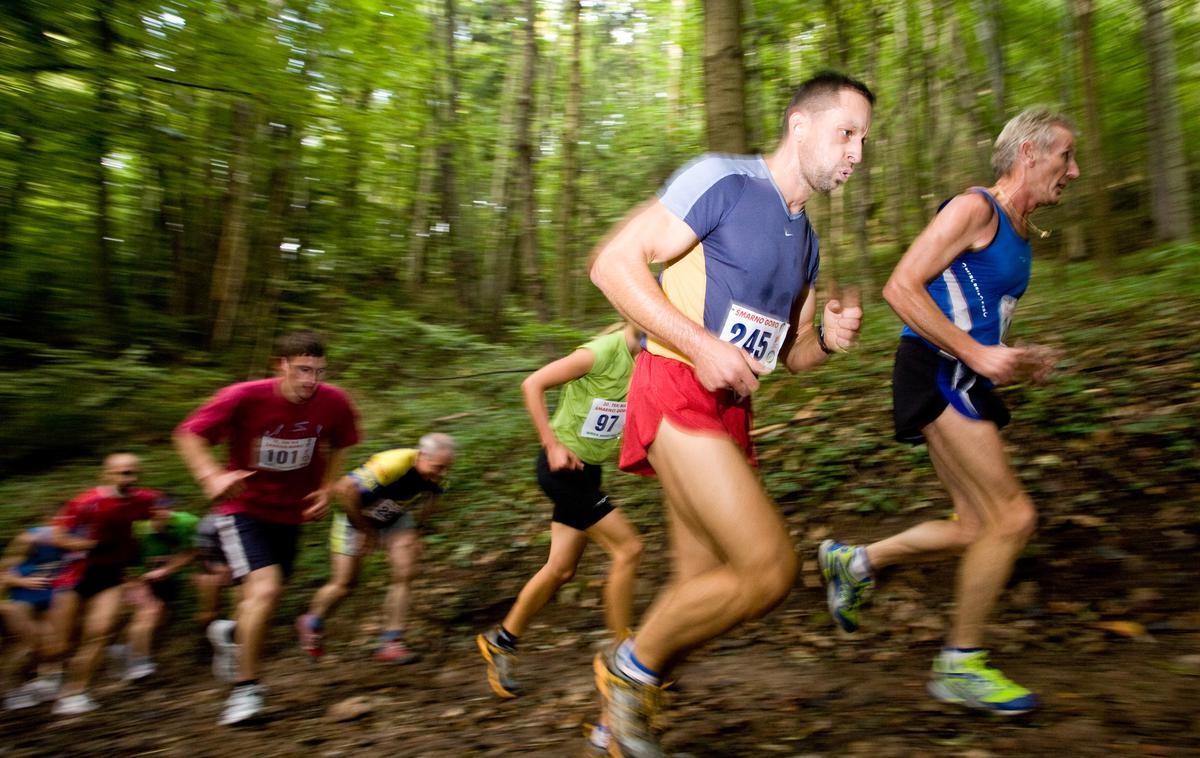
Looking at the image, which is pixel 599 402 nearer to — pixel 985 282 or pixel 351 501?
pixel 985 282

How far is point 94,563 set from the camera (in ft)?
19.5

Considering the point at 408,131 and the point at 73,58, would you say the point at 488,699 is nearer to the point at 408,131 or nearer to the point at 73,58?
the point at 73,58

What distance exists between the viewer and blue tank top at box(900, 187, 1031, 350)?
3.31m

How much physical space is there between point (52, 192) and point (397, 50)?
4074 mm

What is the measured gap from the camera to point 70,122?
307 inches

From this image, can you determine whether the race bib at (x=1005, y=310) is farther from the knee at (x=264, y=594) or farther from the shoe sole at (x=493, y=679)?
the knee at (x=264, y=594)

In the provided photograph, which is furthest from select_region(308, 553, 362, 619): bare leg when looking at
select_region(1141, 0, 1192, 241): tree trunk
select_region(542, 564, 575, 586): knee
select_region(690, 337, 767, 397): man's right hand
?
select_region(1141, 0, 1192, 241): tree trunk

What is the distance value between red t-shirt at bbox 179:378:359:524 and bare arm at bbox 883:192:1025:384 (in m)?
3.32

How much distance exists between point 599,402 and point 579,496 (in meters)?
0.48

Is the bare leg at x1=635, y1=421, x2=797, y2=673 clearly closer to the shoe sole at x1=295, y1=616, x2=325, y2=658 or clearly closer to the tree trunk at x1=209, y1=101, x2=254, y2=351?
the shoe sole at x1=295, y1=616, x2=325, y2=658

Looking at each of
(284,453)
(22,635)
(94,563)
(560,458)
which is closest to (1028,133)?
(560,458)

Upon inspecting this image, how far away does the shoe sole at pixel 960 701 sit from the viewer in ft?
10.3

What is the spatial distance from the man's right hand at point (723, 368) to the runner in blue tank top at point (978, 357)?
3.53 ft

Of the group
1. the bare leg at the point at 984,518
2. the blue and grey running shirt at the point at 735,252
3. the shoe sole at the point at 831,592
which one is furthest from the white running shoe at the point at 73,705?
the bare leg at the point at 984,518
